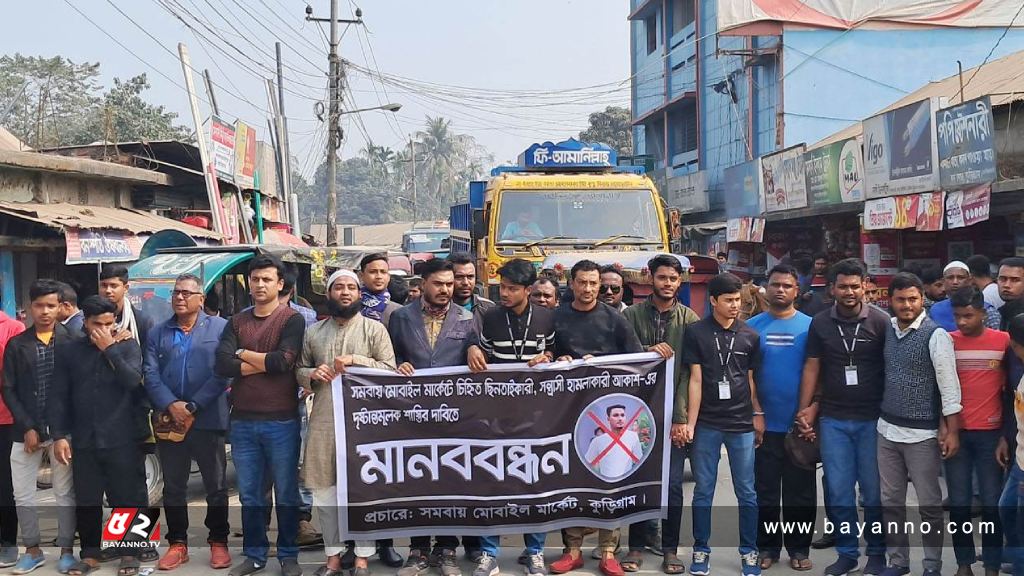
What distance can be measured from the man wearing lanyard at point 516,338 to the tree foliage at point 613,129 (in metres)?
46.6

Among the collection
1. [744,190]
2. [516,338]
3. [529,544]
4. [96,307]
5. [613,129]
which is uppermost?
[613,129]

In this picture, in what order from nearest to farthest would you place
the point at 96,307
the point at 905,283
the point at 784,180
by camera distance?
the point at 905,283 < the point at 96,307 < the point at 784,180

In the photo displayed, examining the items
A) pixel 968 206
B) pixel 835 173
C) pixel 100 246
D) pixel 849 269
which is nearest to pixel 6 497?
pixel 849 269

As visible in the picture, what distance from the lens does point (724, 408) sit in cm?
586

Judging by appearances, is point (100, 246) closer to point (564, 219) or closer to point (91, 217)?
point (91, 217)

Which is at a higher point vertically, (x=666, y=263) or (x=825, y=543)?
(x=666, y=263)

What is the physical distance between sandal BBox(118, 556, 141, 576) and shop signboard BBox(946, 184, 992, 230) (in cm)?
1013

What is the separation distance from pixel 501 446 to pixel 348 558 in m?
1.22

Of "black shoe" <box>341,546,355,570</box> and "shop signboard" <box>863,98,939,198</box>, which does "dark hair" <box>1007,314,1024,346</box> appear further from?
"shop signboard" <box>863,98,939,198</box>

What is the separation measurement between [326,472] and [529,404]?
1.28 metres

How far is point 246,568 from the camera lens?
600cm

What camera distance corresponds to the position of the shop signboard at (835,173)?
16.0 metres

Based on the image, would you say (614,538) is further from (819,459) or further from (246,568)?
(246,568)

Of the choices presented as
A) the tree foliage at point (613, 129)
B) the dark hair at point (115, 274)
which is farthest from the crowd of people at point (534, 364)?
the tree foliage at point (613, 129)
